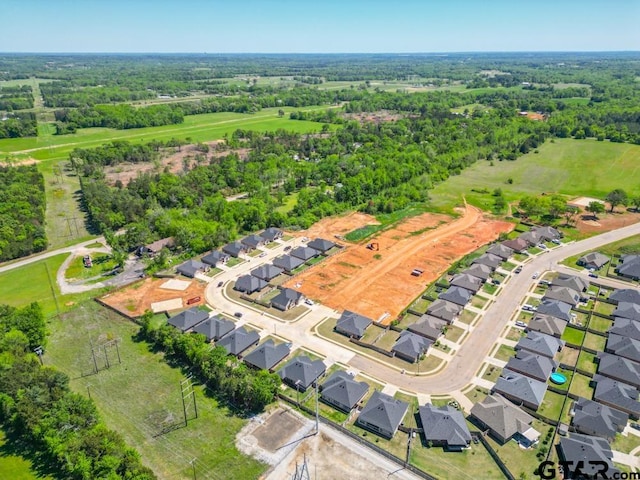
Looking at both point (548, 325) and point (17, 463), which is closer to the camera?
point (17, 463)

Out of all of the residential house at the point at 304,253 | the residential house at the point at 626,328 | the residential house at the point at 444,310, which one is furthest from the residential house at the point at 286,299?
the residential house at the point at 626,328

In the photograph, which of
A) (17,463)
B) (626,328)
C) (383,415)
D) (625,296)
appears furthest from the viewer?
(625,296)

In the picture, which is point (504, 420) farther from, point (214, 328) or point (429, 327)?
point (214, 328)

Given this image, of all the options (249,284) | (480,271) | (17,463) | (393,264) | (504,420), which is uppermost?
(480,271)

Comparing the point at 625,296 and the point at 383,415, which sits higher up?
the point at 383,415

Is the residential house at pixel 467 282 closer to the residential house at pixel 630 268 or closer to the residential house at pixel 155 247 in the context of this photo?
the residential house at pixel 630 268

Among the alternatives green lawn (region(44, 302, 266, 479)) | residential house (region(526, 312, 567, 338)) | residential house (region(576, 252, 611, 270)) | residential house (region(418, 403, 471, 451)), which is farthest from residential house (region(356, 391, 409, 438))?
residential house (region(576, 252, 611, 270))

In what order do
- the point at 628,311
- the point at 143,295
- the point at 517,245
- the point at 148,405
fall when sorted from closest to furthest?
the point at 148,405, the point at 628,311, the point at 143,295, the point at 517,245

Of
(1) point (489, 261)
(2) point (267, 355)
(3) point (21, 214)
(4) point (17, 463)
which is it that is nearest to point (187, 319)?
(2) point (267, 355)
